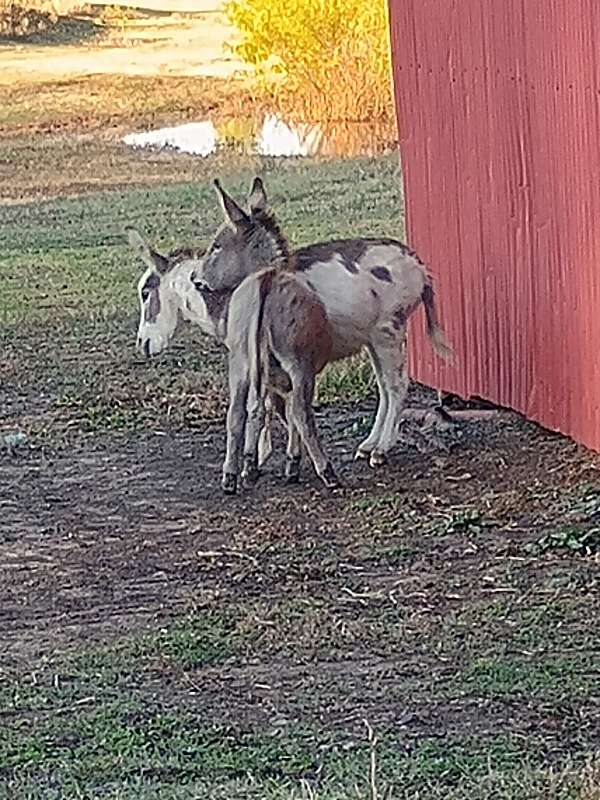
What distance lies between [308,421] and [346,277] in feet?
2.55

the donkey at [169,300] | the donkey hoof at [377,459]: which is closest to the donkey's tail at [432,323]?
the donkey hoof at [377,459]

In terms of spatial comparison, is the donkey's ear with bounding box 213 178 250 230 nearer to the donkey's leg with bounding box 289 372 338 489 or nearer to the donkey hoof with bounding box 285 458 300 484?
the donkey's leg with bounding box 289 372 338 489

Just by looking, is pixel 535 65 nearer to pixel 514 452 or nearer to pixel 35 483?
pixel 514 452

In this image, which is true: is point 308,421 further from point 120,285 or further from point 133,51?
point 133,51

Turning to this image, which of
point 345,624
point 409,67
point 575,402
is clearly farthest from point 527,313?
point 345,624

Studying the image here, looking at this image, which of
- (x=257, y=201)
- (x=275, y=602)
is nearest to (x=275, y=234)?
(x=257, y=201)

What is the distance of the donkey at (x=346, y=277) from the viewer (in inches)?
382

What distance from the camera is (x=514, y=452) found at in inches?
406

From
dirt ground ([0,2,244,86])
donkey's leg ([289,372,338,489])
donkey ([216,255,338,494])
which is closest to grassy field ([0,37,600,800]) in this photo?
donkey's leg ([289,372,338,489])

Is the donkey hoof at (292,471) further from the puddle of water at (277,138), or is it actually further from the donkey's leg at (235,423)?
the puddle of water at (277,138)

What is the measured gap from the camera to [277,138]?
94.1 ft

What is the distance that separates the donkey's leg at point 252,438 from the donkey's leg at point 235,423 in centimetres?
5

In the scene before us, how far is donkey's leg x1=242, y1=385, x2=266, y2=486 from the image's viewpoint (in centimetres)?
950

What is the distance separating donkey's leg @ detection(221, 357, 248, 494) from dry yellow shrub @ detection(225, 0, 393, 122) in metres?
20.7
